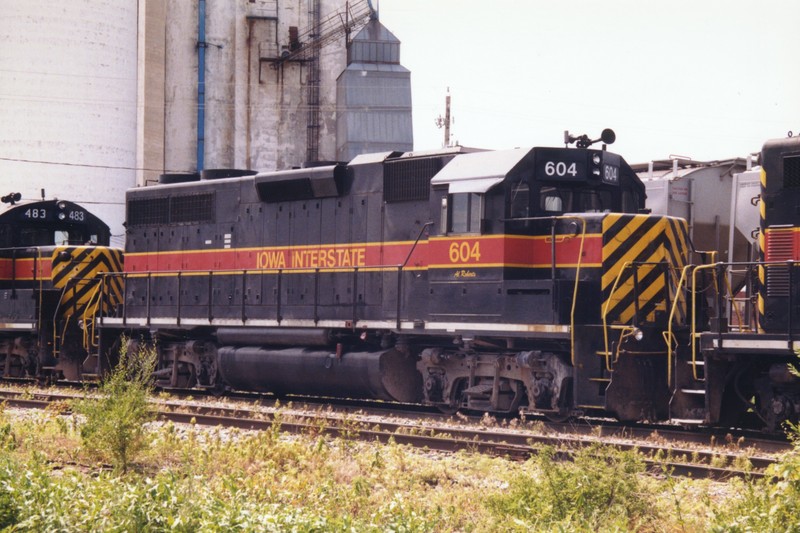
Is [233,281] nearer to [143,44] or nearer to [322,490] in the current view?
[322,490]

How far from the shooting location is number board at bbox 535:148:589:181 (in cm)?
1320

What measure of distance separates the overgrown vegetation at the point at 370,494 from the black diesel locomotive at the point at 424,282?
310 cm

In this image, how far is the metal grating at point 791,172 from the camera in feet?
37.6

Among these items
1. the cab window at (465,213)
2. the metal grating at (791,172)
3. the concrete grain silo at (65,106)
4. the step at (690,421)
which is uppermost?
the concrete grain silo at (65,106)

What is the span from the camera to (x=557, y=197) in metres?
13.3

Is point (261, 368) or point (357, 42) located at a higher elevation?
point (357, 42)

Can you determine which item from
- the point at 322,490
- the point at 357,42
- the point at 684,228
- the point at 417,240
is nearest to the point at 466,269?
the point at 417,240

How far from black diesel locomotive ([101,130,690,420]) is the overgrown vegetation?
3.10 meters

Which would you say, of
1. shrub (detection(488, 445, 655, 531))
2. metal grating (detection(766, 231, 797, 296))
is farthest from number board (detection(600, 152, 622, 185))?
shrub (detection(488, 445, 655, 531))

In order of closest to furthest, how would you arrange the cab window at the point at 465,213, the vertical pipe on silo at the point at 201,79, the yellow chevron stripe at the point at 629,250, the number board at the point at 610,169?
1. the yellow chevron stripe at the point at 629,250
2. the cab window at the point at 465,213
3. the number board at the point at 610,169
4. the vertical pipe on silo at the point at 201,79

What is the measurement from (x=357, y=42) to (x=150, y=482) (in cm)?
3622

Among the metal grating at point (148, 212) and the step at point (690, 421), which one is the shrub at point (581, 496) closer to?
the step at point (690, 421)

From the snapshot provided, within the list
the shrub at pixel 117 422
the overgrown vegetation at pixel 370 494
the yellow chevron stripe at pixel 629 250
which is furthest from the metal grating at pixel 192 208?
the overgrown vegetation at pixel 370 494

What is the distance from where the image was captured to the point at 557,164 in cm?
1320
